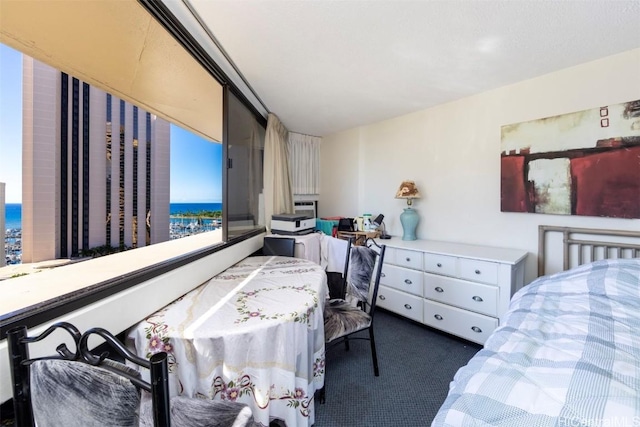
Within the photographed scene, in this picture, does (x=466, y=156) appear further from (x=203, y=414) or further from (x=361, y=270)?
(x=203, y=414)

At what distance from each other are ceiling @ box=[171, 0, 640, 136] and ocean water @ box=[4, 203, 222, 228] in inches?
43.6

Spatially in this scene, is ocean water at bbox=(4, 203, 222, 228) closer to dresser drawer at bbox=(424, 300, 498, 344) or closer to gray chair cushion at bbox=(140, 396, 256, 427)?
gray chair cushion at bbox=(140, 396, 256, 427)

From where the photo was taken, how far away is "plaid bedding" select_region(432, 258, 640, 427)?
0.72 m

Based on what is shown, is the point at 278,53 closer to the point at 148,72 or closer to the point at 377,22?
the point at 377,22

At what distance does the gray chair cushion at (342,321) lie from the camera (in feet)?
5.30

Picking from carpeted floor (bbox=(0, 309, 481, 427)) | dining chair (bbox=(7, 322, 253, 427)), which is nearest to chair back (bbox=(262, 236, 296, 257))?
carpeted floor (bbox=(0, 309, 481, 427))

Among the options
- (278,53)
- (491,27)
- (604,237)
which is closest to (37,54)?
(278,53)

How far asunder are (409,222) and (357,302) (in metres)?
1.12

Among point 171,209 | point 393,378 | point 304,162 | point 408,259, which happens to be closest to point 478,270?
point 408,259

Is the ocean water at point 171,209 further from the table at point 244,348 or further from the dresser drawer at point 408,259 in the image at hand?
the dresser drawer at point 408,259

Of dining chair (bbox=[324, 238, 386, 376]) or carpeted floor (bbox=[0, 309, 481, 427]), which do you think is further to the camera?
dining chair (bbox=[324, 238, 386, 376])

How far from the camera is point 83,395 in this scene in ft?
1.96

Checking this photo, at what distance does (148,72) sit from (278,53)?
831mm

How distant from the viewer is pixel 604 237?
6.00 ft
